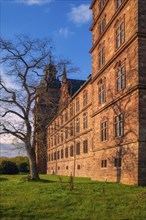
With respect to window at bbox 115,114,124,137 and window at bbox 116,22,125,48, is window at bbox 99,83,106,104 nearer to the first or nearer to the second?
window at bbox 115,114,124,137

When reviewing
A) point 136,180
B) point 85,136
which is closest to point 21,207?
point 136,180

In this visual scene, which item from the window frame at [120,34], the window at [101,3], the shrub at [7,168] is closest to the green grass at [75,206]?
the window frame at [120,34]

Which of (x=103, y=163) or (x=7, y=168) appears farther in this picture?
(x=7, y=168)

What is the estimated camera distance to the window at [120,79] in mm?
24769

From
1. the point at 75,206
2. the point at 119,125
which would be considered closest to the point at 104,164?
the point at 119,125

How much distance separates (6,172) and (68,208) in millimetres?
38111

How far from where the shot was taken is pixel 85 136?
4259 centimetres

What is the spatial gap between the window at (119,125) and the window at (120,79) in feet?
7.50

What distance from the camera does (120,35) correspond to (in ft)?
85.1

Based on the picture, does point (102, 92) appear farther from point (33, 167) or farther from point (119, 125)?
point (33, 167)

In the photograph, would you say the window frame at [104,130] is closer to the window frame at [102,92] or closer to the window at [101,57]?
the window frame at [102,92]

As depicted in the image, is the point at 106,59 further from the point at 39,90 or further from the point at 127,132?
the point at 127,132

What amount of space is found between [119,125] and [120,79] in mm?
3670

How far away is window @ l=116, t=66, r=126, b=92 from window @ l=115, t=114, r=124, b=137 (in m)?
2.29
